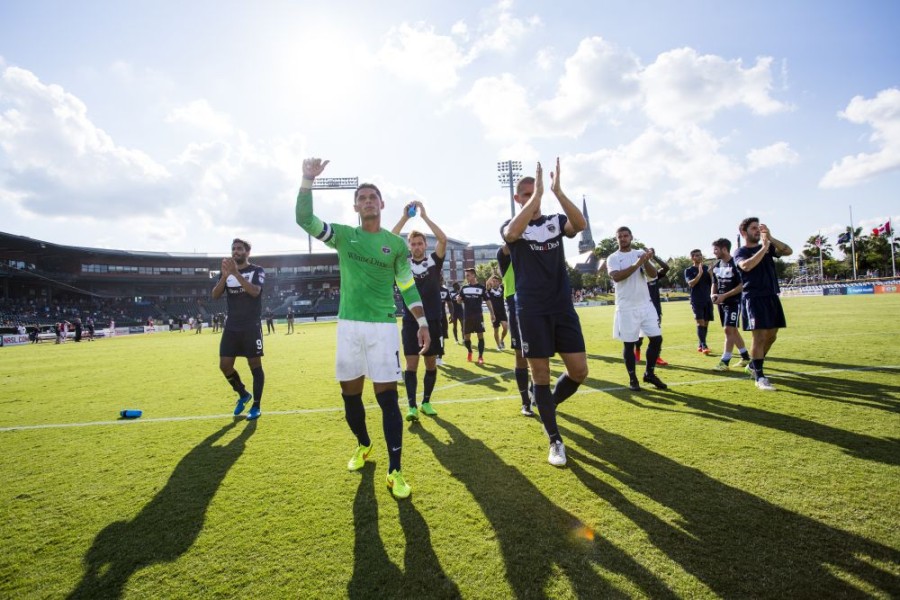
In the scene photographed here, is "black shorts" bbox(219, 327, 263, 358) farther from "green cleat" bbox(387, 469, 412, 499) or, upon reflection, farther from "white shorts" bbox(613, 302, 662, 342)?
"white shorts" bbox(613, 302, 662, 342)

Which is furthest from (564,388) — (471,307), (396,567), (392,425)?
(471,307)

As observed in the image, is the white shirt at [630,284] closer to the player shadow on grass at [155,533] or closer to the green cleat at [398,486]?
the green cleat at [398,486]

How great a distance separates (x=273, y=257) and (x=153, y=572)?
7797 cm

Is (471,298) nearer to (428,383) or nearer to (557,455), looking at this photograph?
(428,383)

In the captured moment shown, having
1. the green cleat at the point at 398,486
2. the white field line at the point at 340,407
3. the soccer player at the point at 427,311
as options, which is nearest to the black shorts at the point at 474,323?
the white field line at the point at 340,407

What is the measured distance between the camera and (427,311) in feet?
21.5

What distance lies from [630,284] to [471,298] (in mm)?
5806

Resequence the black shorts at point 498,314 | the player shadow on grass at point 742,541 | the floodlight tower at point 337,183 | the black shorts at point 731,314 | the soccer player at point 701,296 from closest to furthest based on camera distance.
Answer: the player shadow on grass at point 742,541 → the black shorts at point 731,314 → the soccer player at point 701,296 → the black shorts at point 498,314 → the floodlight tower at point 337,183

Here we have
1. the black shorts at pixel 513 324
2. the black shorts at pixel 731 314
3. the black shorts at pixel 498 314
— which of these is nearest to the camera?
the black shorts at pixel 513 324

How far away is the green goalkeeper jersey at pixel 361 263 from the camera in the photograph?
362cm

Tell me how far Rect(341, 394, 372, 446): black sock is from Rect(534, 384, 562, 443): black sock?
1684 mm

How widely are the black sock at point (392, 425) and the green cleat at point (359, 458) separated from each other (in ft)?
1.63

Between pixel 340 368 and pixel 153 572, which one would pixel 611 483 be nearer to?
pixel 340 368

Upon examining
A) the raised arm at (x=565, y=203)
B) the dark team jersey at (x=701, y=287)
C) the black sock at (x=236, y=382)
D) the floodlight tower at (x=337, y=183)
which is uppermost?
the floodlight tower at (x=337, y=183)
